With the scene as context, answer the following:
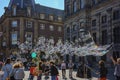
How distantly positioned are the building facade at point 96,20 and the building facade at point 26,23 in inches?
470

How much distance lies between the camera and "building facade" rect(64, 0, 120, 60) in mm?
37625

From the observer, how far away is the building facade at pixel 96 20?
123 ft

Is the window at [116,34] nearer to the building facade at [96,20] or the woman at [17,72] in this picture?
the building facade at [96,20]

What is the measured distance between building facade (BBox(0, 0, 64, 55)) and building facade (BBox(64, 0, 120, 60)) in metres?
11.9

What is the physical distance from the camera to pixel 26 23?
61281 mm

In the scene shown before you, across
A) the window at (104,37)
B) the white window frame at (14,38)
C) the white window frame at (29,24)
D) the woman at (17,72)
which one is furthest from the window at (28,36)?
the woman at (17,72)

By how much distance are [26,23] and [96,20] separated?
22.9 m

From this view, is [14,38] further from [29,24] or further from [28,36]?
[29,24]

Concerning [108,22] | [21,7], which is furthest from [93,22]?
[21,7]

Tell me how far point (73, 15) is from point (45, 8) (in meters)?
20.0

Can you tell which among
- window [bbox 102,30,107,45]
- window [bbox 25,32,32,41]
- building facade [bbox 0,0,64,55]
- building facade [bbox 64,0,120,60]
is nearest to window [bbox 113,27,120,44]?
building facade [bbox 64,0,120,60]

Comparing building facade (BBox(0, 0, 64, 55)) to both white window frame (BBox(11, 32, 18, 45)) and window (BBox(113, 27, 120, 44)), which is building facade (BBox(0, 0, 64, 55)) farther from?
window (BBox(113, 27, 120, 44))

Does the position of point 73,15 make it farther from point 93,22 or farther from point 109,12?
point 109,12

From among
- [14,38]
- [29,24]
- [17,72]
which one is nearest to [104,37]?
[29,24]
